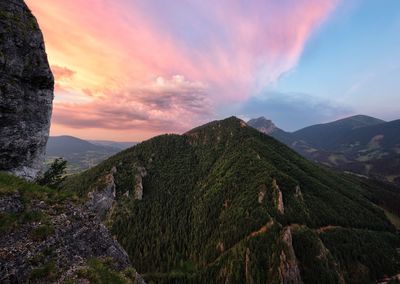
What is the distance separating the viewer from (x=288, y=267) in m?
130

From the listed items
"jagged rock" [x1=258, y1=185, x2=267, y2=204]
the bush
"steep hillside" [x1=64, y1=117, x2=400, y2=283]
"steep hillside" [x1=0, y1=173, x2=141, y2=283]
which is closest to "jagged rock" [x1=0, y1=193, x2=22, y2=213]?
"steep hillside" [x1=0, y1=173, x2=141, y2=283]

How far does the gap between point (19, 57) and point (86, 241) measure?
87.4ft

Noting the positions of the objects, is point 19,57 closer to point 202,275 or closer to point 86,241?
point 86,241

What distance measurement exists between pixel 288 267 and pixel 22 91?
14284 centimetres

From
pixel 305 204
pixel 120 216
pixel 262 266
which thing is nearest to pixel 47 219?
pixel 262 266

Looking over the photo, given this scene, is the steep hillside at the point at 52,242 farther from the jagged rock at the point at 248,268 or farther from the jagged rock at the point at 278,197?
the jagged rock at the point at 278,197

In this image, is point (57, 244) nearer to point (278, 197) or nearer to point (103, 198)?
point (278, 197)

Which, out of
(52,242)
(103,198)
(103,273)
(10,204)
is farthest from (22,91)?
(103,198)

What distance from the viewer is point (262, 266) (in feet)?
445

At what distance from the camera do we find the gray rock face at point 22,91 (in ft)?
99.2

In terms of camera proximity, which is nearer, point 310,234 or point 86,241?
point 86,241

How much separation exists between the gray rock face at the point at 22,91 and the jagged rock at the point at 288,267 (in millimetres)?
131448

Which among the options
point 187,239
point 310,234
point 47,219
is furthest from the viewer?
point 187,239

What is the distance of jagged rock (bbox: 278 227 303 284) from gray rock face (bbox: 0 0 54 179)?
131448mm
